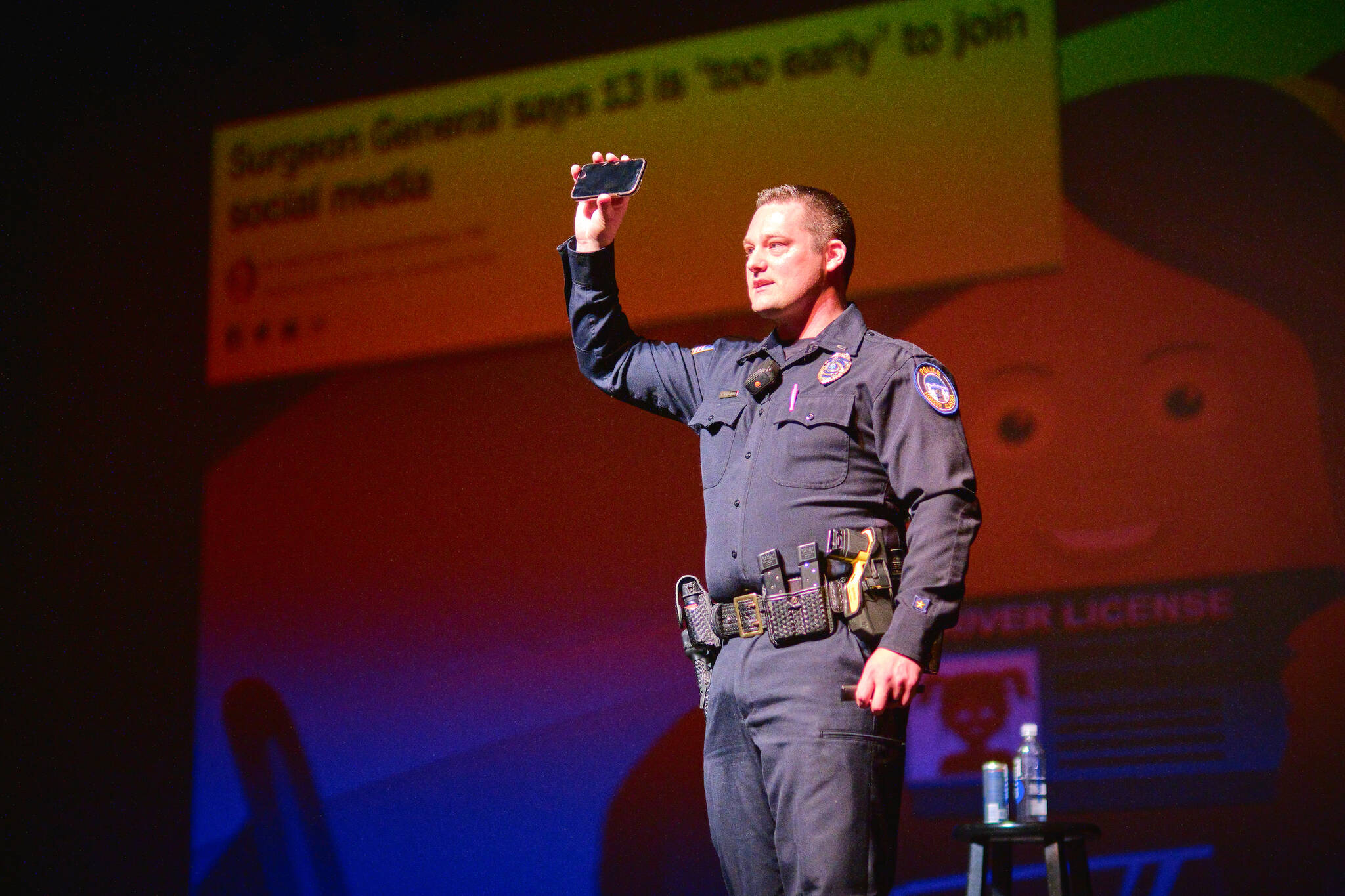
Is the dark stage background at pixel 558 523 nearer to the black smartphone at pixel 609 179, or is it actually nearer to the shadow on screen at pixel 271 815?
the shadow on screen at pixel 271 815

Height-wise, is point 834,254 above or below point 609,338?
above

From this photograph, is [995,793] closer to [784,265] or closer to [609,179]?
[784,265]

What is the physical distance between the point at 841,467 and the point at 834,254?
396 millimetres

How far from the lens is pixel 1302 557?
118 inches

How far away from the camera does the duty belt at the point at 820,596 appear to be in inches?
71.6

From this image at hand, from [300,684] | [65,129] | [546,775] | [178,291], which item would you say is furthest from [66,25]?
[546,775]

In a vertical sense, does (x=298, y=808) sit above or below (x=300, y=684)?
below

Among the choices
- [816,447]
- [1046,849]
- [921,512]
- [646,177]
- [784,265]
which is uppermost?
[646,177]

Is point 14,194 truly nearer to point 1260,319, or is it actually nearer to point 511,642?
point 511,642

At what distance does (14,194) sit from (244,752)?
2.07m

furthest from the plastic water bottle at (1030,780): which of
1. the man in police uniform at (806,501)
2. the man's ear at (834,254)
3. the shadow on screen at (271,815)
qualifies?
the shadow on screen at (271,815)

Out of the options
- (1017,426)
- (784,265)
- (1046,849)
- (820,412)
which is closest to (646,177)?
(1017,426)

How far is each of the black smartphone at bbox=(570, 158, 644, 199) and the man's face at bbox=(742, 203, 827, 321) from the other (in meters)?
0.21

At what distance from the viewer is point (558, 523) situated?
3.70m
